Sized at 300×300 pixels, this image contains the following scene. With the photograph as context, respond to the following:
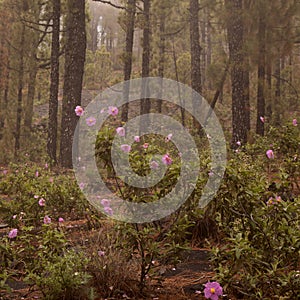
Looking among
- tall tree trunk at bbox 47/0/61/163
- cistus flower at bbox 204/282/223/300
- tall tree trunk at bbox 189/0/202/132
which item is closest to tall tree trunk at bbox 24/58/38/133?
tall tree trunk at bbox 47/0/61/163

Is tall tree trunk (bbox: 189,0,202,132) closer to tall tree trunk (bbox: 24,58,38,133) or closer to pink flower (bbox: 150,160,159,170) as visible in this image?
tall tree trunk (bbox: 24,58,38,133)

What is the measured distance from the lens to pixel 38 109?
2683 cm

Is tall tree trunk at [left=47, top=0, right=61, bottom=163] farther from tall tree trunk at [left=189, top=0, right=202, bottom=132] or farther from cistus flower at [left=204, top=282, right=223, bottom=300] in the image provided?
cistus flower at [left=204, top=282, right=223, bottom=300]

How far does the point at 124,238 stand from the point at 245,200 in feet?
2.58

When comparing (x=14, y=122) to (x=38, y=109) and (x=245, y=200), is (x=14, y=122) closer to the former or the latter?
(x=38, y=109)

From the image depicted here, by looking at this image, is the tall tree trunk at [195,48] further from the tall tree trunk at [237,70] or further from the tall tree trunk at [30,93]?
the tall tree trunk at [30,93]

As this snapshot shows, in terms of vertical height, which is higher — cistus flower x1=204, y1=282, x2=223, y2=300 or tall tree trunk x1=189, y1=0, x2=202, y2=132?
tall tree trunk x1=189, y1=0, x2=202, y2=132

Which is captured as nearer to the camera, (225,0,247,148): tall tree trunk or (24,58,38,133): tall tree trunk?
(225,0,247,148): tall tree trunk

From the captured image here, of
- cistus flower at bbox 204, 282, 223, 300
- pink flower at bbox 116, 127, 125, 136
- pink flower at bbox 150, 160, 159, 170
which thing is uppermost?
pink flower at bbox 116, 127, 125, 136

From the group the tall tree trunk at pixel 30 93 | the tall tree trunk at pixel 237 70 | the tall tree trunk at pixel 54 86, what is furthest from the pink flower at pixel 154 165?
the tall tree trunk at pixel 30 93

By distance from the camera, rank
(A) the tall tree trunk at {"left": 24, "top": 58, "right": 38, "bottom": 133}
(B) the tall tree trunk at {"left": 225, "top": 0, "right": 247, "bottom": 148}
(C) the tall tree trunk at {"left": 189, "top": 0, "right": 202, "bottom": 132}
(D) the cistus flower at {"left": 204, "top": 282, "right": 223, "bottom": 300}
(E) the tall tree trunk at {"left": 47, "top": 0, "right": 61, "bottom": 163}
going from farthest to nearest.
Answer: (A) the tall tree trunk at {"left": 24, "top": 58, "right": 38, "bottom": 133} → (C) the tall tree trunk at {"left": 189, "top": 0, "right": 202, "bottom": 132} → (E) the tall tree trunk at {"left": 47, "top": 0, "right": 61, "bottom": 163} → (B) the tall tree trunk at {"left": 225, "top": 0, "right": 247, "bottom": 148} → (D) the cistus flower at {"left": 204, "top": 282, "right": 223, "bottom": 300}

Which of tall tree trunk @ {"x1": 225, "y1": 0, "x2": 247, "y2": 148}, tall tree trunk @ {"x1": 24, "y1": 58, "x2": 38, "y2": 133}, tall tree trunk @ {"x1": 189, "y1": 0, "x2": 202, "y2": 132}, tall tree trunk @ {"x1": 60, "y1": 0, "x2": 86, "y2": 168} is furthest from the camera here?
tall tree trunk @ {"x1": 24, "y1": 58, "x2": 38, "y2": 133}

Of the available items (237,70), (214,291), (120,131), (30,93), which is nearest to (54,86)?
(237,70)

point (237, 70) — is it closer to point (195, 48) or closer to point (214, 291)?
point (195, 48)
